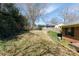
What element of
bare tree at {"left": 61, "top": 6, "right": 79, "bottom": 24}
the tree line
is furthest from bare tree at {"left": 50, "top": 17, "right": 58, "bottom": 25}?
the tree line

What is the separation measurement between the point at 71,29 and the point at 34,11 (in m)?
0.69

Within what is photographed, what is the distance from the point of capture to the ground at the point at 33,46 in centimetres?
494

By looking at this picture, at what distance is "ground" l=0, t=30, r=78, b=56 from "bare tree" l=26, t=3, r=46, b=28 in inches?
7.9

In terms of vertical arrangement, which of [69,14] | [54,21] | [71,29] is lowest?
[71,29]

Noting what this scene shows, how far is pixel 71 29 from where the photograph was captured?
16.2 ft

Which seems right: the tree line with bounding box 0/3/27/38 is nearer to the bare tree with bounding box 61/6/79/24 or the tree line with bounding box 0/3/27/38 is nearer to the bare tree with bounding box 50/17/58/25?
the bare tree with bounding box 50/17/58/25

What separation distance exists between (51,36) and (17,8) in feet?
2.44

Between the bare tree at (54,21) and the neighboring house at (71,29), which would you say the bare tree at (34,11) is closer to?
the bare tree at (54,21)

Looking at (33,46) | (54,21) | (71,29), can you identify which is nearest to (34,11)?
(54,21)

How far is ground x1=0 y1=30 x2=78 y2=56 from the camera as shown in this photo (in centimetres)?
494

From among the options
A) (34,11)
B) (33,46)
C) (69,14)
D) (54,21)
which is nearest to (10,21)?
(34,11)

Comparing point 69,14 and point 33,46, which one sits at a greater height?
point 69,14

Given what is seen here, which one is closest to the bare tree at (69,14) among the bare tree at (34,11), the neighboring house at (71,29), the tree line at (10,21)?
the neighboring house at (71,29)

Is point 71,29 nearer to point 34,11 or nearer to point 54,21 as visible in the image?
point 54,21
